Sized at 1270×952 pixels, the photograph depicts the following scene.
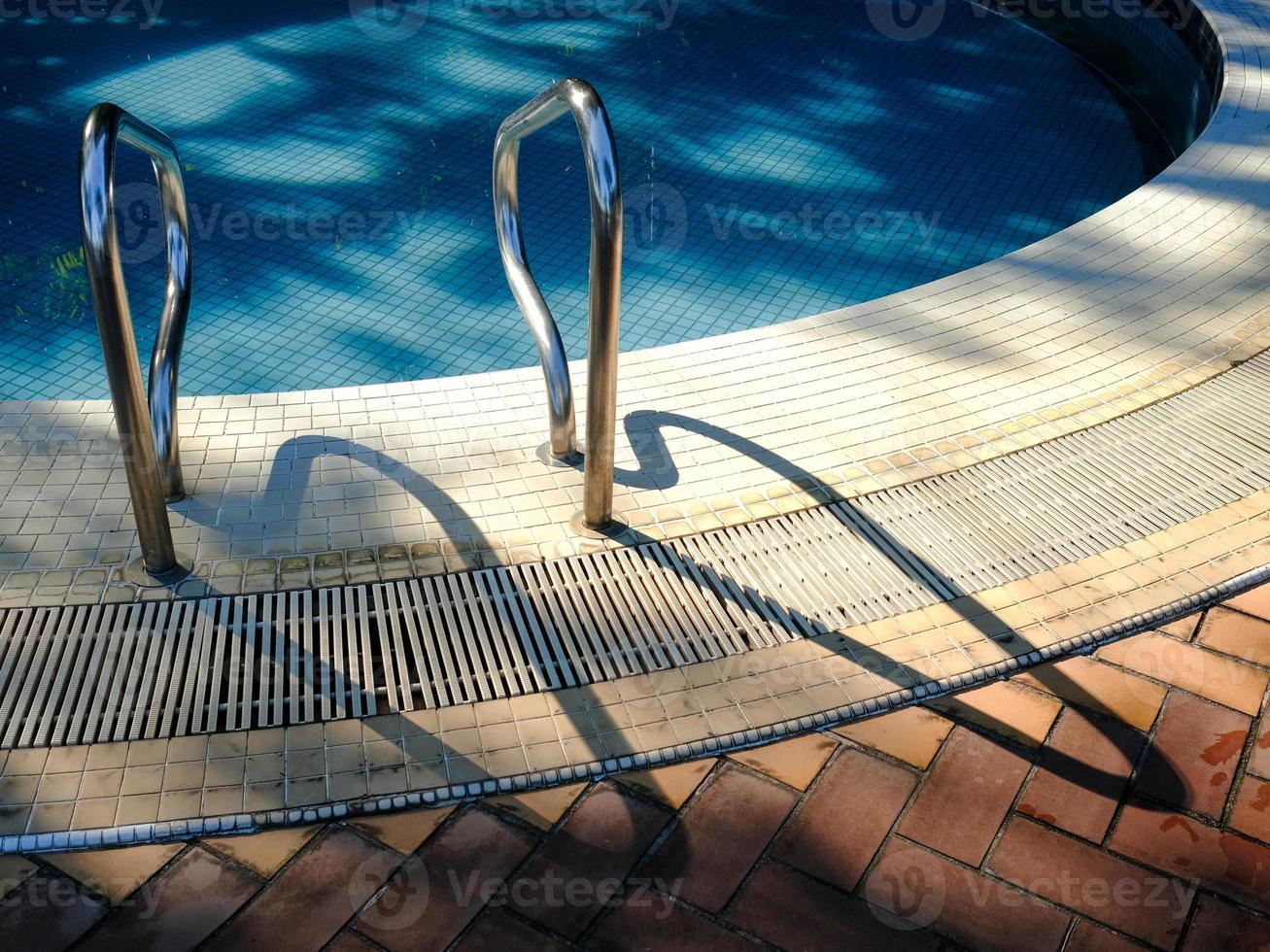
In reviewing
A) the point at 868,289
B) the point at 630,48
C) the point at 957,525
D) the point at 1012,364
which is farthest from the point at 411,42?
the point at 957,525

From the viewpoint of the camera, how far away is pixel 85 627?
2475 mm

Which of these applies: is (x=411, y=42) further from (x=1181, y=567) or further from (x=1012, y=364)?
(x=1181, y=567)

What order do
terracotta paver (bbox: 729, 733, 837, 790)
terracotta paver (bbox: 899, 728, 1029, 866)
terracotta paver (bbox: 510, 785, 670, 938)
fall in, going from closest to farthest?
terracotta paver (bbox: 510, 785, 670, 938) → terracotta paver (bbox: 899, 728, 1029, 866) → terracotta paver (bbox: 729, 733, 837, 790)

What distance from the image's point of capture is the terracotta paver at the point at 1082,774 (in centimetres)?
217

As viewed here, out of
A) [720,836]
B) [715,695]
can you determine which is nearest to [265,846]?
[720,836]

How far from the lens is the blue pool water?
14.4 feet

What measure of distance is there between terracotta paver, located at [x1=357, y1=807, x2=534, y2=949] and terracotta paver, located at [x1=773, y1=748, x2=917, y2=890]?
0.50 metres

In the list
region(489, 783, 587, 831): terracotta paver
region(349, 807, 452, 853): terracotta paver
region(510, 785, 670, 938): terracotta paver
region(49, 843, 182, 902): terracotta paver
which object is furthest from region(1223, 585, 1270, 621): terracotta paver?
region(49, 843, 182, 902): terracotta paver

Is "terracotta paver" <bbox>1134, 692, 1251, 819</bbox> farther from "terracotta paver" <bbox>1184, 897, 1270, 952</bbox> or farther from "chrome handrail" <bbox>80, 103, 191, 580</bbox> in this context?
"chrome handrail" <bbox>80, 103, 191, 580</bbox>

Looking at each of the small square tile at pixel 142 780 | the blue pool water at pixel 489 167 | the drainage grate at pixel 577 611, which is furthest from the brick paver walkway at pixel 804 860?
the blue pool water at pixel 489 167

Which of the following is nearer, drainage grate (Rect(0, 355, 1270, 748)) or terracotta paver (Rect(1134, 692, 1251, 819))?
terracotta paver (Rect(1134, 692, 1251, 819))

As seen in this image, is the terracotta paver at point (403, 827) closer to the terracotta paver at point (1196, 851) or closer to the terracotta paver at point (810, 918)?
the terracotta paver at point (810, 918)

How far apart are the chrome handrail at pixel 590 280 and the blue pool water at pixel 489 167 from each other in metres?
1.26

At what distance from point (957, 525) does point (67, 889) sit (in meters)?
2.07
